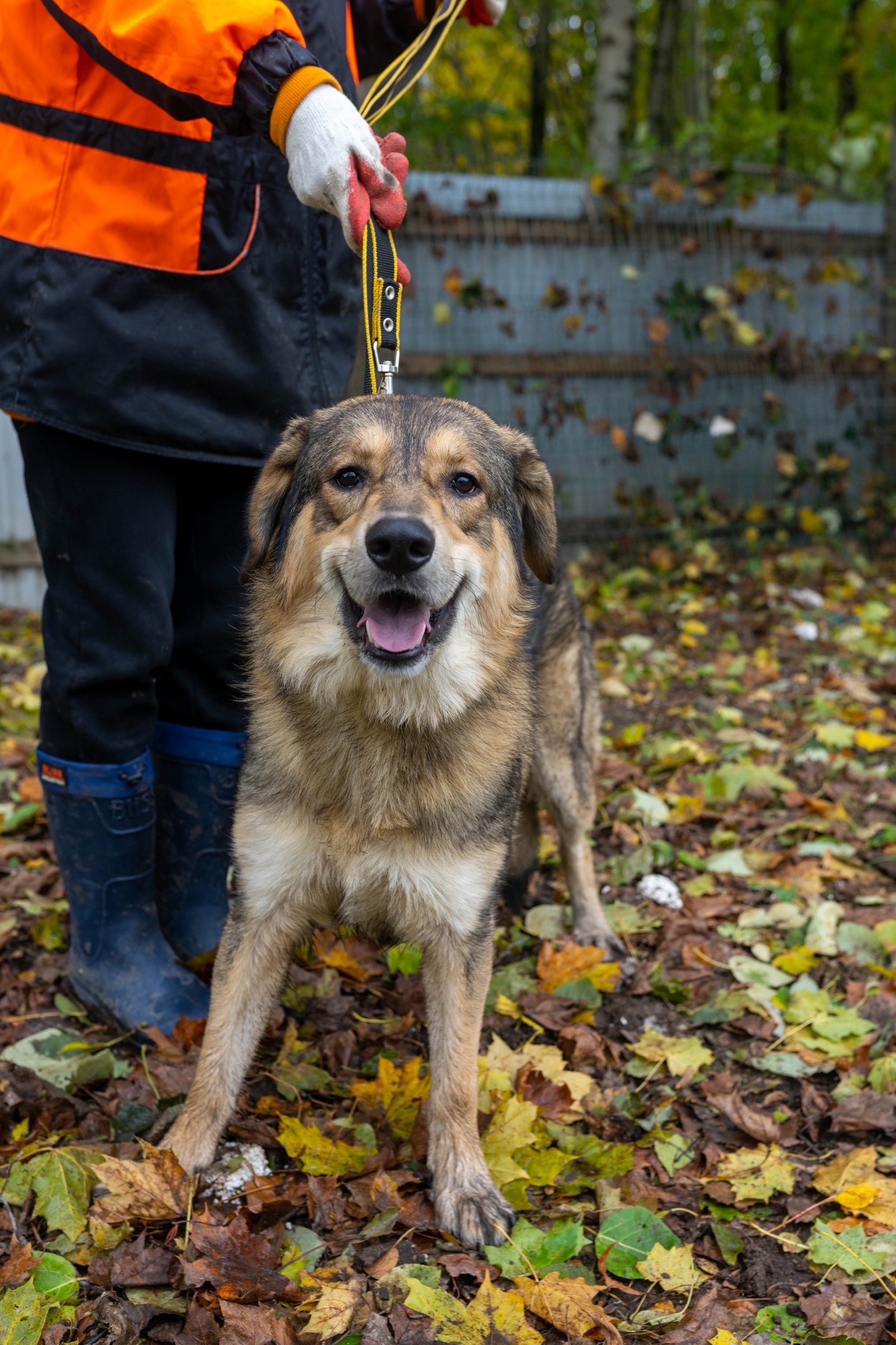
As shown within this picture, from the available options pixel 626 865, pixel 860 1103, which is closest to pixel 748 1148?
pixel 860 1103

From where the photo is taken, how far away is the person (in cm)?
203

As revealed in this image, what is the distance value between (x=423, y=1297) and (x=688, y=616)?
595cm

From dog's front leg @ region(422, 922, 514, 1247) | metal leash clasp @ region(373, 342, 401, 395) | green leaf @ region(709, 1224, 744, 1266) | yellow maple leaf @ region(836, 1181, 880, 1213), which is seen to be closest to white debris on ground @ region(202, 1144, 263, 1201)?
dog's front leg @ region(422, 922, 514, 1247)

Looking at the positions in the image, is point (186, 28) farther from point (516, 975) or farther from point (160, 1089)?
point (516, 975)

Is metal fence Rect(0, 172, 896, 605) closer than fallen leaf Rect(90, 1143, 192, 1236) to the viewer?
No

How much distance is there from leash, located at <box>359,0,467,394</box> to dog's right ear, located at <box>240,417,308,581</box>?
0.26 meters

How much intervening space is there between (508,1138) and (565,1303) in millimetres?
491

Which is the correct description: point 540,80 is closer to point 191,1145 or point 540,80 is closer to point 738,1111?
point 738,1111

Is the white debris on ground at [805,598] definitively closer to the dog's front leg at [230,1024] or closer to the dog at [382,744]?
the dog at [382,744]

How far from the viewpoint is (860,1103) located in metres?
2.52

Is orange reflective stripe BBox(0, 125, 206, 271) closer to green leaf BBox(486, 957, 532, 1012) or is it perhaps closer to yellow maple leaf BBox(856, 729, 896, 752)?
green leaf BBox(486, 957, 532, 1012)

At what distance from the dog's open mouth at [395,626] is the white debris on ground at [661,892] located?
1.78m

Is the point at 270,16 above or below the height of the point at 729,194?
below

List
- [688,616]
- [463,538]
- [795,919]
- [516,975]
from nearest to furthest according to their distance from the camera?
[463,538] < [516,975] < [795,919] < [688,616]
